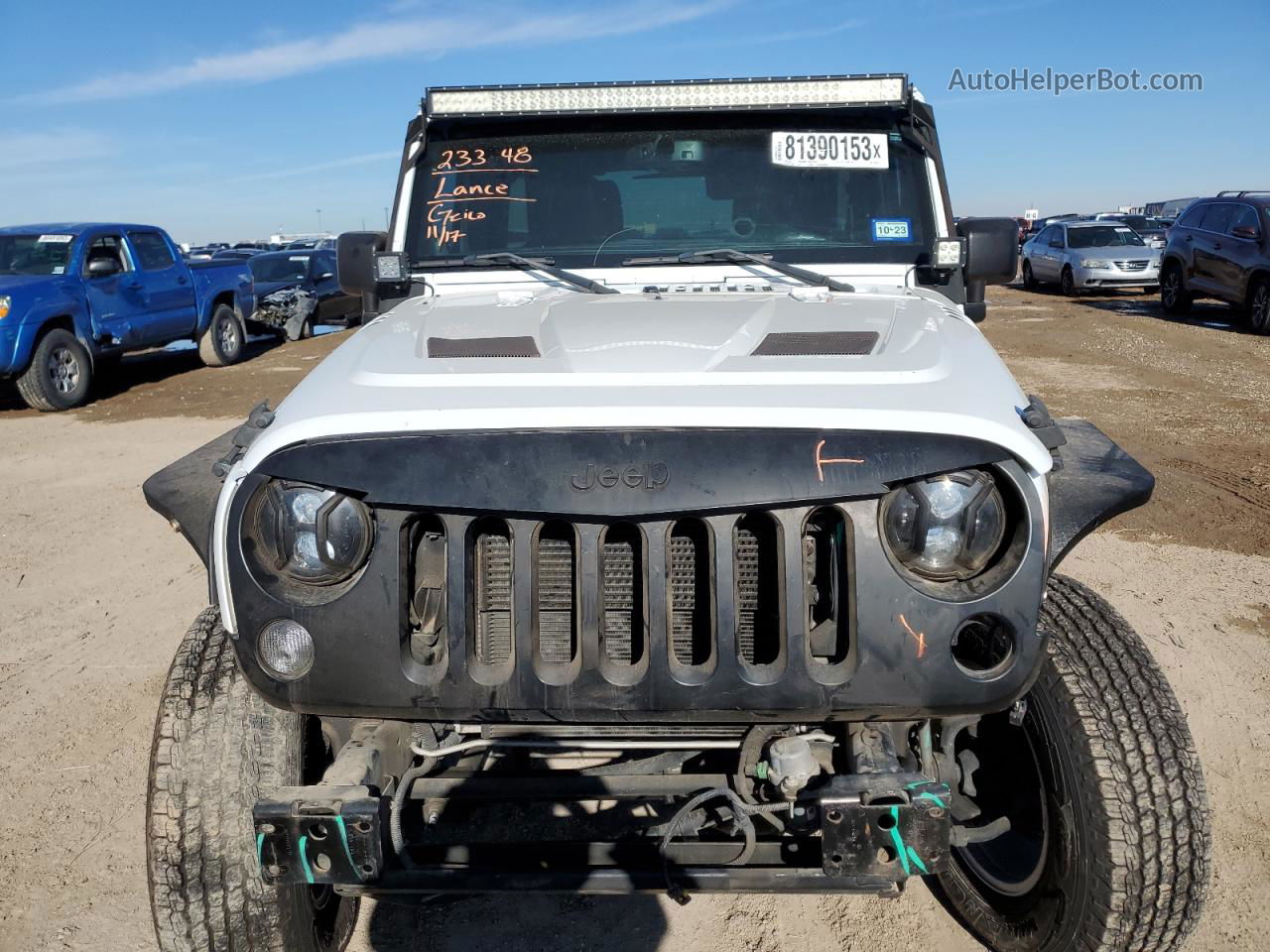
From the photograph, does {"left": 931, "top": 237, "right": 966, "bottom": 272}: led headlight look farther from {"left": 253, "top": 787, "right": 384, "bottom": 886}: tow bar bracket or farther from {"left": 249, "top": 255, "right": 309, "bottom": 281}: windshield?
{"left": 249, "top": 255, "right": 309, "bottom": 281}: windshield

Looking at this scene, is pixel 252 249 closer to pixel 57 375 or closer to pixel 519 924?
pixel 57 375

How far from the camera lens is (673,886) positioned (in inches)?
77.7

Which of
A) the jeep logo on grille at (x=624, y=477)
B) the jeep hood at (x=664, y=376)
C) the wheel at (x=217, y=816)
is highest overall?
the jeep hood at (x=664, y=376)

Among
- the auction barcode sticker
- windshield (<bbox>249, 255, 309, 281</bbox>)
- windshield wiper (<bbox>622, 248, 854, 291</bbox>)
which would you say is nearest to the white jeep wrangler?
windshield wiper (<bbox>622, 248, 854, 291</bbox>)

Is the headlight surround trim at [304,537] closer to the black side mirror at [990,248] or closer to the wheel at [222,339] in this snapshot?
the black side mirror at [990,248]

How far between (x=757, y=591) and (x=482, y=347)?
89 cm

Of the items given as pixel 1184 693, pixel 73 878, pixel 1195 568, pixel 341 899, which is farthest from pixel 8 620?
pixel 1195 568

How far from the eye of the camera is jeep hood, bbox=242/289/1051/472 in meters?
1.91

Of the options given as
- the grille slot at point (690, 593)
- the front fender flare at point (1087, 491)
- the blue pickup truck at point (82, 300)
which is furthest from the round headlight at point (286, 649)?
the blue pickup truck at point (82, 300)

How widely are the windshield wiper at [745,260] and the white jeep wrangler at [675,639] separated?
0.42 m

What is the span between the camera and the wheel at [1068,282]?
20219 mm

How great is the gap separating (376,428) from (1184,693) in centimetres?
317

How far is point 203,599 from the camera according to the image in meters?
4.93

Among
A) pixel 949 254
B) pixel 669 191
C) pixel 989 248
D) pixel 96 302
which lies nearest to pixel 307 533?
pixel 669 191
